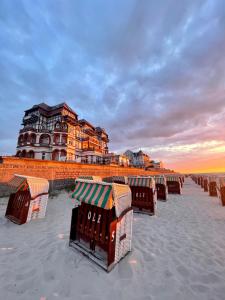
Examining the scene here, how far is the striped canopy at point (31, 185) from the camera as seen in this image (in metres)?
6.27

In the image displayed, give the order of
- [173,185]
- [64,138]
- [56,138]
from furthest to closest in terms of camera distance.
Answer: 1. [64,138]
2. [56,138]
3. [173,185]

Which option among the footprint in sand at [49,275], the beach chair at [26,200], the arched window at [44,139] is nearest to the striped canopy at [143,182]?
the beach chair at [26,200]

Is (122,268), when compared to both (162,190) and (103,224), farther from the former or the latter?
(162,190)

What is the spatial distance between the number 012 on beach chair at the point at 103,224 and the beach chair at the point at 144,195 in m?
4.06

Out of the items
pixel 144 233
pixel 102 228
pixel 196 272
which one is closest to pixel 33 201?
pixel 102 228

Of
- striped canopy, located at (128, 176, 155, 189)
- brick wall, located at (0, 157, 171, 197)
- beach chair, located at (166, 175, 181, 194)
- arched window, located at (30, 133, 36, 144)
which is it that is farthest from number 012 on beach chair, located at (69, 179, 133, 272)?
arched window, located at (30, 133, 36, 144)

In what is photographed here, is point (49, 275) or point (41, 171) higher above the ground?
point (41, 171)

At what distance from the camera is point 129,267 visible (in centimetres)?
332

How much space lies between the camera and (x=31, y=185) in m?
6.28

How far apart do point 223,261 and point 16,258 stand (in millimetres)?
5548

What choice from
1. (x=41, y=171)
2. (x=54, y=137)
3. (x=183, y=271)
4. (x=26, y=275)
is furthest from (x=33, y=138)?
(x=183, y=271)

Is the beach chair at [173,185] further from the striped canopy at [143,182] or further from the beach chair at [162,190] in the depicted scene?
the striped canopy at [143,182]

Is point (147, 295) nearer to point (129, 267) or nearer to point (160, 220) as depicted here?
point (129, 267)

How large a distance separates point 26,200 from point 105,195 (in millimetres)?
4693
